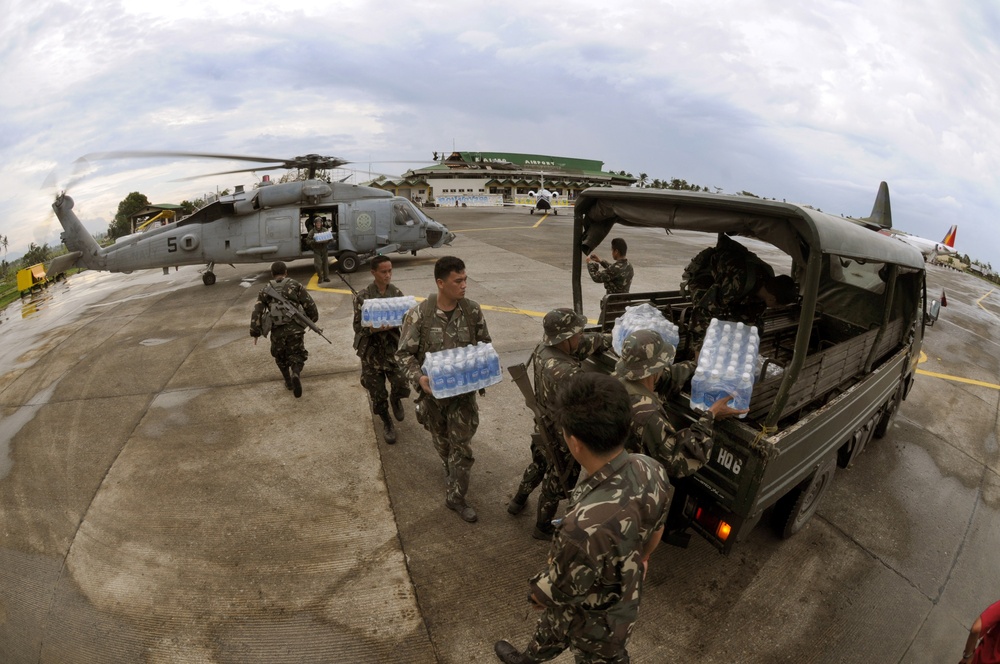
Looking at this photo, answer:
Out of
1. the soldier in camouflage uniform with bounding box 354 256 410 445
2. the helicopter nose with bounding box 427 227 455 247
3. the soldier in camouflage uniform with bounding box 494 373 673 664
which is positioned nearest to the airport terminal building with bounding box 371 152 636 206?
the helicopter nose with bounding box 427 227 455 247

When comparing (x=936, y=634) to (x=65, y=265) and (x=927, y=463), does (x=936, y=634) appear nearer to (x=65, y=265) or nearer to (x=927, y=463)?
(x=927, y=463)

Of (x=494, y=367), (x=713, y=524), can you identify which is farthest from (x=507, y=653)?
(x=494, y=367)

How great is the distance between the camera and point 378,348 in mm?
5285

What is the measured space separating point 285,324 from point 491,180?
52.7m

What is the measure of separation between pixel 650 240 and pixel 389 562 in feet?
69.6

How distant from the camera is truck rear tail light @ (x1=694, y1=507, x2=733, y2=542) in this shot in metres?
3.22

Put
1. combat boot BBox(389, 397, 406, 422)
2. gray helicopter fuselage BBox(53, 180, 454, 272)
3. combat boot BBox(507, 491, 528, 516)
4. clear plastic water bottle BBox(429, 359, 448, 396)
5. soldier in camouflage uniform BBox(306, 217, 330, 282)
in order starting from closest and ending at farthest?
clear plastic water bottle BBox(429, 359, 448, 396)
combat boot BBox(507, 491, 528, 516)
combat boot BBox(389, 397, 406, 422)
gray helicopter fuselage BBox(53, 180, 454, 272)
soldier in camouflage uniform BBox(306, 217, 330, 282)

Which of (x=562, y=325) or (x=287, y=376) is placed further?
(x=287, y=376)

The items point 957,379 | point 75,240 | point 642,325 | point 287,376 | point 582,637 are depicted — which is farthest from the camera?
point 75,240

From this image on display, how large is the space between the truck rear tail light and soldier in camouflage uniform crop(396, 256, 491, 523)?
5.67ft

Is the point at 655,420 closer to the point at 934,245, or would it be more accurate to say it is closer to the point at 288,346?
the point at 288,346

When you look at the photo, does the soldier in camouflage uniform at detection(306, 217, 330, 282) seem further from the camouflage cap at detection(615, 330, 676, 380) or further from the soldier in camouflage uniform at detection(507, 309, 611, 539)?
the camouflage cap at detection(615, 330, 676, 380)

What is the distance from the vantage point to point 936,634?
3.49 m

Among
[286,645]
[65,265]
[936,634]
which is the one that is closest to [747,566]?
[936,634]
